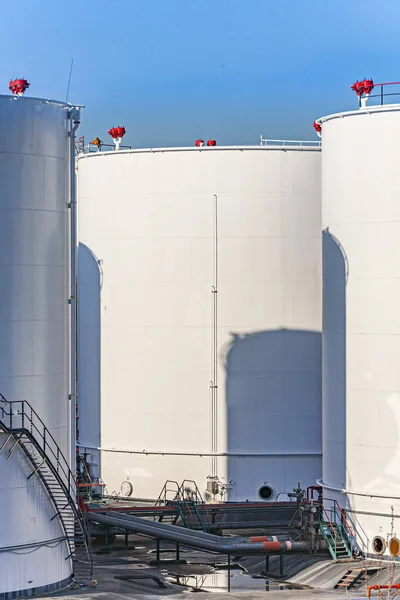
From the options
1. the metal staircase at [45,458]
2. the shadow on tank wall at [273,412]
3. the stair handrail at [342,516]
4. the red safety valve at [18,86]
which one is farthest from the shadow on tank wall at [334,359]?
the red safety valve at [18,86]

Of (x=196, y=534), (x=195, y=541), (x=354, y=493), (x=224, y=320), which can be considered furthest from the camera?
(x=224, y=320)

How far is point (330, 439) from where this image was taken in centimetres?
3155

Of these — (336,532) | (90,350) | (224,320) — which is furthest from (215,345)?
(336,532)

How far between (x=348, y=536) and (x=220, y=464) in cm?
715

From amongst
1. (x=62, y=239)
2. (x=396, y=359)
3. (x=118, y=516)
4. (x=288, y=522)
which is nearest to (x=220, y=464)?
(x=288, y=522)

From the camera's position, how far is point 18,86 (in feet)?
91.9

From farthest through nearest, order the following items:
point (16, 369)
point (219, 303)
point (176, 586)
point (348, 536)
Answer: point (219, 303) < point (348, 536) < point (176, 586) < point (16, 369)

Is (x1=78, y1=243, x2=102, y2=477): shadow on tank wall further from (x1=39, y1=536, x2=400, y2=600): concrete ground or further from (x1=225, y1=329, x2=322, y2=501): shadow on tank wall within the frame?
(x1=39, y1=536, x2=400, y2=600): concrete ground

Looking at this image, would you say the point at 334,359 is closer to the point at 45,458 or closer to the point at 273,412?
the point at 273,412

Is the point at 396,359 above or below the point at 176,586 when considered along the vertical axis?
above

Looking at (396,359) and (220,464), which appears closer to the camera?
(396,359)

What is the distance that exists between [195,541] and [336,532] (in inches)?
143

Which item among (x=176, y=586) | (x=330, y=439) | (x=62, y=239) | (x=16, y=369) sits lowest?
(x=176, y=586)

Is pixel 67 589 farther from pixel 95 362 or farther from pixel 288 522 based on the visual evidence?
pixel 95 362
